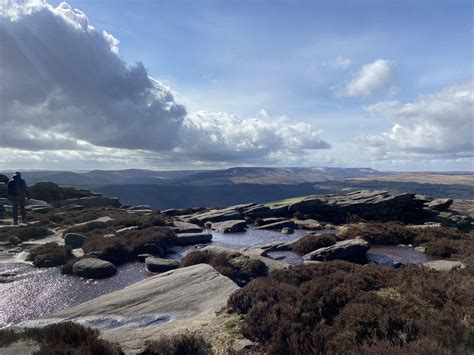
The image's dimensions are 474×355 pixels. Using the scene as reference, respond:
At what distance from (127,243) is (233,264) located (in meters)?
9.25

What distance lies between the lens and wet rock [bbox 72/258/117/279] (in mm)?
17875

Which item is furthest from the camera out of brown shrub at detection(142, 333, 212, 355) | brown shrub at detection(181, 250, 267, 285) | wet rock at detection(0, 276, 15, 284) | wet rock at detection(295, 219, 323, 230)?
wet rock at detection(295, 219, 323, 230)

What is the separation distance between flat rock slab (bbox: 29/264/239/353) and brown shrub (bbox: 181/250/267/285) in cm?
188

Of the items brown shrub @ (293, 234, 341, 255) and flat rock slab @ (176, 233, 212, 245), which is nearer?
brown shrub @ (293, 234, 341, 255)

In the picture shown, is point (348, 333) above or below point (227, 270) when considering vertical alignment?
above

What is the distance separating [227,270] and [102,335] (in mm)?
7326

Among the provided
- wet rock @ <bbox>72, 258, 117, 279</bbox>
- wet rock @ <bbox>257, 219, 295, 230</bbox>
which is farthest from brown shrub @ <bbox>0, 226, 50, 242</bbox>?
wet rock @ <bbox>257, 219, 295, 230</bbox>

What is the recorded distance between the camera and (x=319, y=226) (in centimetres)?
3322

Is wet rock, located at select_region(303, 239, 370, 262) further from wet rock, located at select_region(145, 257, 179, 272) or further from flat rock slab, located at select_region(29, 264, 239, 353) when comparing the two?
wet rock, located at select_region(145, 257, 179, 272)

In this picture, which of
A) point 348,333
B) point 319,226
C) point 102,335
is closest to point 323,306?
point 348,333

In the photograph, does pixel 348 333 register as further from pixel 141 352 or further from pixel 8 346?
pixel 8 346

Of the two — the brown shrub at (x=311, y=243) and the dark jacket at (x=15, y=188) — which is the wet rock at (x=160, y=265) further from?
the dark jacket at (x=15, y=188)

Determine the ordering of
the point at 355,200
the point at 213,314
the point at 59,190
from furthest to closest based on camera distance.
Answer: the point at 59,190 → the point at 355,200 → the point at 213,314

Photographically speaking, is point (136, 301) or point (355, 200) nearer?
point (136, 301)
